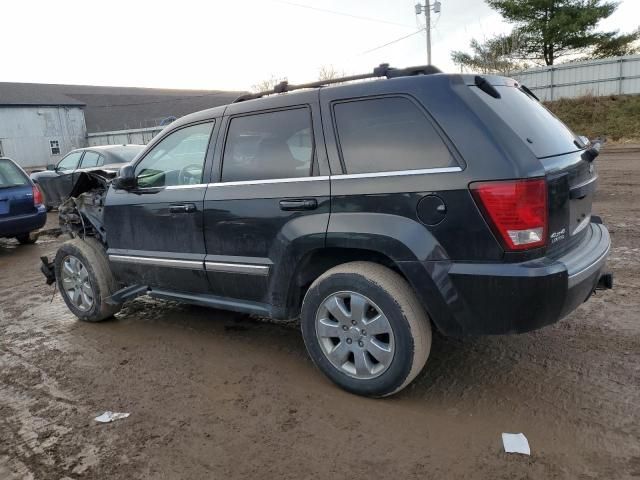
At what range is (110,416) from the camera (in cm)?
324

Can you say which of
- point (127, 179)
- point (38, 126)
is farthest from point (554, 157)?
point (38, 126)

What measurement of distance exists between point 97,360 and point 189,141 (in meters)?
1.90

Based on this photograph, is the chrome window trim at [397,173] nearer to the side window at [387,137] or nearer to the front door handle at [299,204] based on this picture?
the side window at [387,137]

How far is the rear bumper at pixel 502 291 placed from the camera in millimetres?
2684

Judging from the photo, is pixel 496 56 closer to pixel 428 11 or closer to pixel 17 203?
pixel 428 11

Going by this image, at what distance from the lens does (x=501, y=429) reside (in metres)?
2.83

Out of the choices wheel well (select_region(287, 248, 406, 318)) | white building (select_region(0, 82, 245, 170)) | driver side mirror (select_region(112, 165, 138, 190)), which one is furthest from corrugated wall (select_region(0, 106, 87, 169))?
wheel well (select_region(287, 248, 406, 318))

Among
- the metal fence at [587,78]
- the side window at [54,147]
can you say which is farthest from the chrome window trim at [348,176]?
the side window at [54,147]

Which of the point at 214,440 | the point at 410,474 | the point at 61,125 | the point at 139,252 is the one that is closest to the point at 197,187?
the point at 139,252

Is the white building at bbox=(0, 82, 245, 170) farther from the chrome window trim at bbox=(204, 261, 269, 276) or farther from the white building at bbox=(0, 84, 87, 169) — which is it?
the chrome window trim at bbox=(204, 261, 269, 276)

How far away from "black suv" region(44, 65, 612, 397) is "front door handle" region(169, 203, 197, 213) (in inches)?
0.5

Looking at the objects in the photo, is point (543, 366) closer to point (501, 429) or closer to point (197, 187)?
point (501, 429)

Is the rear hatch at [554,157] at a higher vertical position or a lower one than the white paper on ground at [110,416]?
higher

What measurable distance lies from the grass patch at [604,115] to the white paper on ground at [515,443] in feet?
70.7
